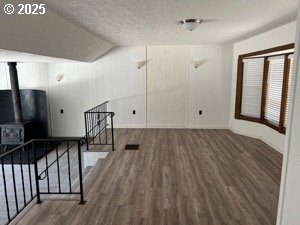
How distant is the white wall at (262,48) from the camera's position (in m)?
4.11

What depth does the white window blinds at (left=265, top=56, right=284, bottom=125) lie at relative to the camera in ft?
15.3

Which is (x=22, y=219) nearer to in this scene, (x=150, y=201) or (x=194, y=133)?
(x=150, y=201)

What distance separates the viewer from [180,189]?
10.6 ft

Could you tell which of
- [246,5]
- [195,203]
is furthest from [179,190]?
[246,5]

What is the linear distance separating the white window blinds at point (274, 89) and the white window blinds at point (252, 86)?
23 centimetres

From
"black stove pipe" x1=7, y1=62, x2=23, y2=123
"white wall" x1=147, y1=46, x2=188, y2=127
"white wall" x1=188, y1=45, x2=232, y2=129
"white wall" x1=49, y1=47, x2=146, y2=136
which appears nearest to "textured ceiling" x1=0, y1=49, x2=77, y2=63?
"black stove pipe" x1=7, y1=62, x2=23, y2=123

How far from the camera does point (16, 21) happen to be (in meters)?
2.33

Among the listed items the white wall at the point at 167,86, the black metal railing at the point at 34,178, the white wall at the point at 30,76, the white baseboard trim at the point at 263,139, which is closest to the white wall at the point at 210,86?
the white wall at the point at 167,86

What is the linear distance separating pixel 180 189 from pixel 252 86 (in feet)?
11.5

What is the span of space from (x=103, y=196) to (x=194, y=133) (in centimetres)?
362

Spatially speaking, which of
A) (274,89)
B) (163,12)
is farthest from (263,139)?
(163,12)

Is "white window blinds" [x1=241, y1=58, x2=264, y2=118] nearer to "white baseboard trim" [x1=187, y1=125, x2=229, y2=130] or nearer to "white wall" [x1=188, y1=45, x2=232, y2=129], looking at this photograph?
"white wall" [x1=188, y1=45, x2=232, y2=129]

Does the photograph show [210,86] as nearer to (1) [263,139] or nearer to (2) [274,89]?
(2) [274,89]

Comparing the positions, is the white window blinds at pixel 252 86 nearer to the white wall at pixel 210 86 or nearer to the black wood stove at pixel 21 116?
the white wall at pixel 210 86
